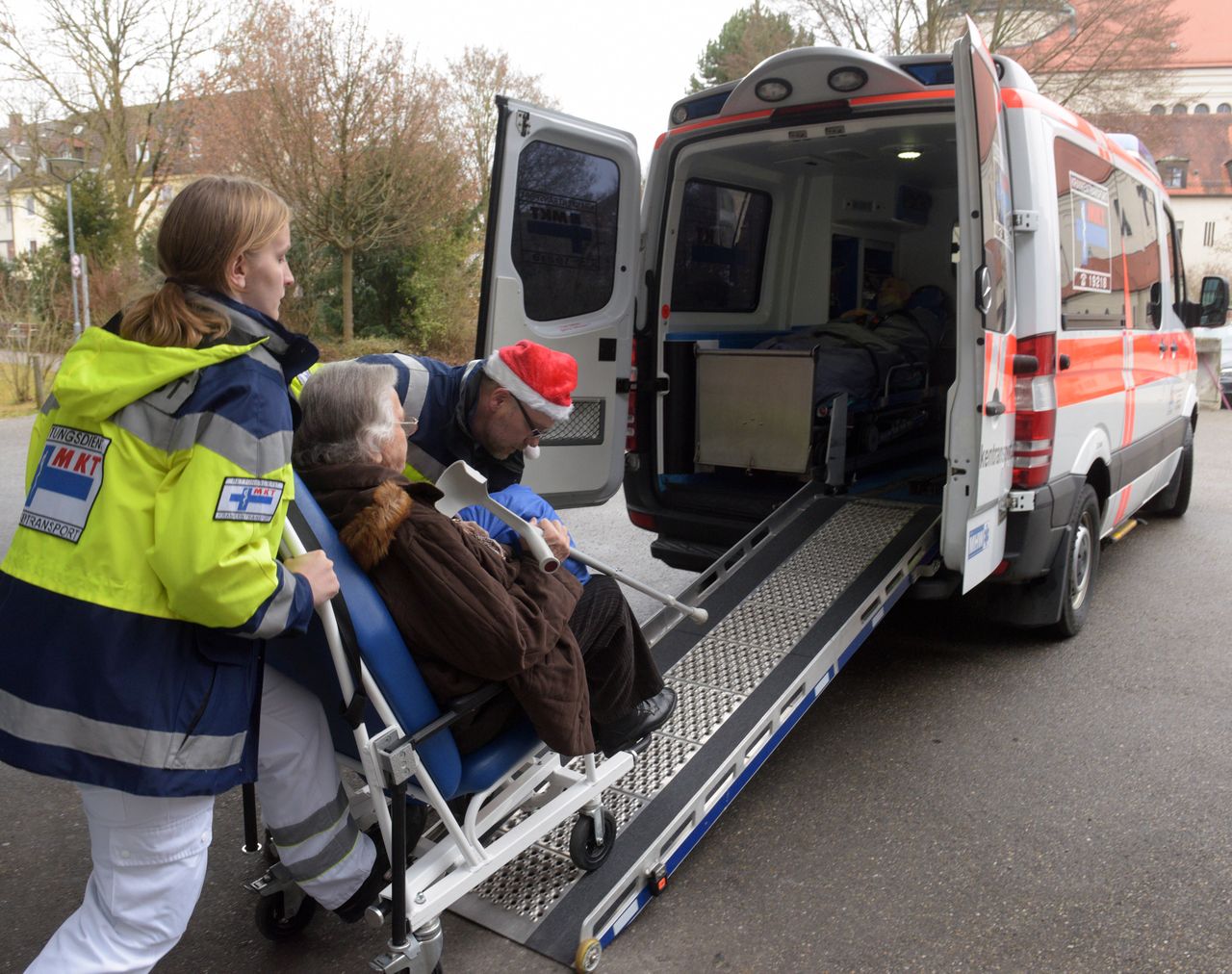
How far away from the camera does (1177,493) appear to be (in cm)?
752

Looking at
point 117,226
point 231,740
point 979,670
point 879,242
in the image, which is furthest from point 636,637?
point 117,226

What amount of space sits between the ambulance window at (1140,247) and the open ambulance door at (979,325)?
163 cm

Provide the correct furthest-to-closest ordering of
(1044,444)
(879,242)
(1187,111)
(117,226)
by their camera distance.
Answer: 1. (1187,111)
2. (117,226)
3. (879,242)
4. (1044,444)

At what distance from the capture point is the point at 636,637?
2.65 meters

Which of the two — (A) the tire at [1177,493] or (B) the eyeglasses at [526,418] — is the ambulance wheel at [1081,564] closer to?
(B) the eyeglasses at [526,418]

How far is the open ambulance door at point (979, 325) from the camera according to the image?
349 cm

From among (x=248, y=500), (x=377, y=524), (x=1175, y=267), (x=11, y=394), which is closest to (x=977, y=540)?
(x=377, y=524)

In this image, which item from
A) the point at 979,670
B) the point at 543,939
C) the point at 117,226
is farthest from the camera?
the point at 117,226

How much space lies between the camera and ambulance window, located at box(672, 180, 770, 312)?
529 centimetres

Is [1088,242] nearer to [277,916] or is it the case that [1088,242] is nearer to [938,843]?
[938,843]

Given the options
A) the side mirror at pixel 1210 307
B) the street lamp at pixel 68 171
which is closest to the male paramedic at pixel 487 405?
the side mirror at pixel 1210 307

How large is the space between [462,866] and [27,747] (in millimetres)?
971

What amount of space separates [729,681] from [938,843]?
837 millimetres

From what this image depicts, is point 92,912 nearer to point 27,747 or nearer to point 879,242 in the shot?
point 27,747
